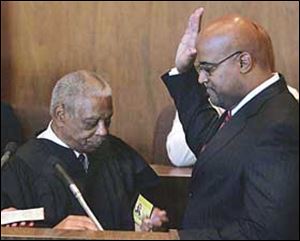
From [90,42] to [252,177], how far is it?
1.81 metres

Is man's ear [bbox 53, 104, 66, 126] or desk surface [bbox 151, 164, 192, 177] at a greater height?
man's ear [bbox 53, 104, 66, 126]

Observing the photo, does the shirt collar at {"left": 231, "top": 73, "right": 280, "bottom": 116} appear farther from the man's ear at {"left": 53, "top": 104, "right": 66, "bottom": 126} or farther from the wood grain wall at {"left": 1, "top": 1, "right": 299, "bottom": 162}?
the wood grain wall at {"left": 1, "top": 1, "right": 299, "bottom": 162}

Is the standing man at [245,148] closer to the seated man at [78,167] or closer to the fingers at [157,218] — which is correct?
the fingers at [157,218]

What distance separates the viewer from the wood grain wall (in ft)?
10.7

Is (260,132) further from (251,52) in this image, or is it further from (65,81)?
(65,81)

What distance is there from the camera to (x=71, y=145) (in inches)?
89.7

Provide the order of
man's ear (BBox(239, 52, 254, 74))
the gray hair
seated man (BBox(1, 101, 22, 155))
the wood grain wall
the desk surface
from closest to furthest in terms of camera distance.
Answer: man's ear (BBox(239, 52, 254, 74))
the gray hair
the desk surface
seated man (BBox(1, 101, 22, 155))
the wood grain wall

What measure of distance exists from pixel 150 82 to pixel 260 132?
5.52 ft

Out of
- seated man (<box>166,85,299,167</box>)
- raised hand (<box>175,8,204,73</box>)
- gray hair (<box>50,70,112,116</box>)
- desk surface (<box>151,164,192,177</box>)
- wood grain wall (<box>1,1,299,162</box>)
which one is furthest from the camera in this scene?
wood grain wall (<box>1,1,299,162</box>)

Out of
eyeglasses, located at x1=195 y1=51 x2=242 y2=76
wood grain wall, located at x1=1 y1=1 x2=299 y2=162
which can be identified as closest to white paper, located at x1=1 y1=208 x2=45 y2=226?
eyeglasses, located at x1=195 y1=51 x2=242 y2=76

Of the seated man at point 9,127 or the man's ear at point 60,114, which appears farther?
the seated man at point 9,127

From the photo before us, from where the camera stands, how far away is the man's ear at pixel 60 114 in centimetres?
226

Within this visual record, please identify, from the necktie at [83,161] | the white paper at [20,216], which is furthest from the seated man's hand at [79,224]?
the necktie at [83,161]

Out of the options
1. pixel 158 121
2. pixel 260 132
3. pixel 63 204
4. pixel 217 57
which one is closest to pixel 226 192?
pixel 260 132
